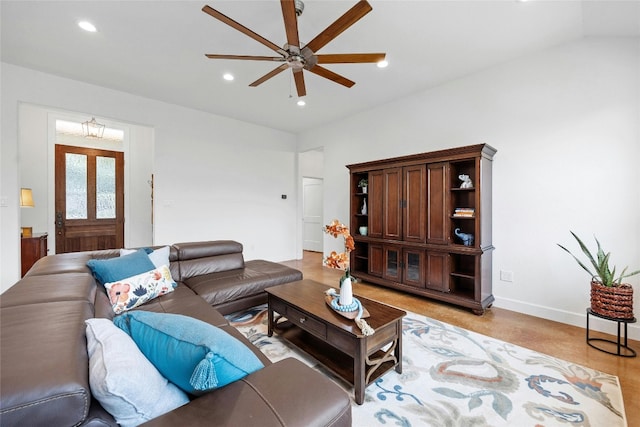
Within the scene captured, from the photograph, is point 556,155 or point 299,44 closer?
point 299,44

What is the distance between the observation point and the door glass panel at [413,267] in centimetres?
357

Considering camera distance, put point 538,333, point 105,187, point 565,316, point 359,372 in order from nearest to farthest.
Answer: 1. point 359,372
2. point 538,333
3. point 565,316
4. point 105,187

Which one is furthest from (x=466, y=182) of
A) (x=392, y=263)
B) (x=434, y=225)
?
(x=392, y=263)

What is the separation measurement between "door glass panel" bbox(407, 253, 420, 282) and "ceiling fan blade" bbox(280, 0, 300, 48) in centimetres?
282

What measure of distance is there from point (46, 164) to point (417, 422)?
6.62 metres

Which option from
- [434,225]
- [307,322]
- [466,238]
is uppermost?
[434,225]

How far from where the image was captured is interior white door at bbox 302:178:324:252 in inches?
302

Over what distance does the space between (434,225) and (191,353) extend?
3.17 metres

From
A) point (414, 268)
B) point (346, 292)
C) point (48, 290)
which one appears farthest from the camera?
point (414, 268)

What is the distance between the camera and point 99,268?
213 cm

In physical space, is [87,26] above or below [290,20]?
above

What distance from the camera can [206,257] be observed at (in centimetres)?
320

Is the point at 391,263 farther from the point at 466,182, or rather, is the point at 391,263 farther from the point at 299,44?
the point at 299,44

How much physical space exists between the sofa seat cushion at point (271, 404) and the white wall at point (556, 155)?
319 cm
